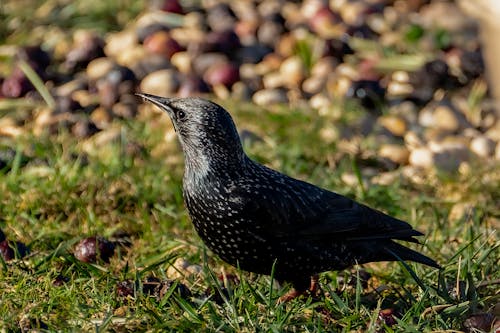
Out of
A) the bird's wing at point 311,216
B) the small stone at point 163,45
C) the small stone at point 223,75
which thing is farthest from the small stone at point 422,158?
the small stone at point 163,45

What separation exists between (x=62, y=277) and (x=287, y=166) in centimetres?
201

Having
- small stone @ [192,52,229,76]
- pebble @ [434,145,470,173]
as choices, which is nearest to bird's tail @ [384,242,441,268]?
pebble @ [434,145,470,173]

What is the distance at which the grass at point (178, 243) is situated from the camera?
3.74m

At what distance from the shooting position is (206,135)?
429 cm

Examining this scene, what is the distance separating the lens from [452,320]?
12.5 feet

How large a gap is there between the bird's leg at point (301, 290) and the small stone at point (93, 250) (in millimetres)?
859

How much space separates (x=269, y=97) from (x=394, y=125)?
89cm

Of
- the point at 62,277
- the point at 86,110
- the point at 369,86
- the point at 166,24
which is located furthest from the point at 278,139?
the point at 62,277

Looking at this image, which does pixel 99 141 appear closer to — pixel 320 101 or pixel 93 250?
pixel 320 101

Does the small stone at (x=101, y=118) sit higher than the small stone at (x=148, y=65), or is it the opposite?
the small stone at (x=148, y=65)

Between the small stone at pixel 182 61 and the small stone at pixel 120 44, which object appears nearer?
the small stone at pixel 182 61

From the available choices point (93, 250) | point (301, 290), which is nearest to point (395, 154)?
point (301, 290)

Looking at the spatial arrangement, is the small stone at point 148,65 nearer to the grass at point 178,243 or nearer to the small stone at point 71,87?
the small stone at point 71,87

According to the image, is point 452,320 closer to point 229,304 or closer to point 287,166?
point 229,304
